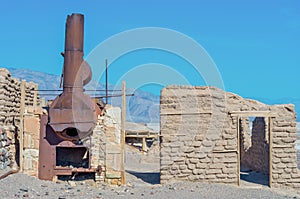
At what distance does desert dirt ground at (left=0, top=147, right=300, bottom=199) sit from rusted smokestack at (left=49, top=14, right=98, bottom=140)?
4.78ft

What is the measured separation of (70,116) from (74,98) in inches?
19.8

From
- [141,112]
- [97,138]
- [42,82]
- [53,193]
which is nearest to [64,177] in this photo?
[97,138]

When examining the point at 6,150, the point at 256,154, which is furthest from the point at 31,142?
the point at 256,154

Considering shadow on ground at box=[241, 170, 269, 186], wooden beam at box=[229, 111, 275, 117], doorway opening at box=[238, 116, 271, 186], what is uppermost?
wooden beam at box=[229, 111, 275, 117]

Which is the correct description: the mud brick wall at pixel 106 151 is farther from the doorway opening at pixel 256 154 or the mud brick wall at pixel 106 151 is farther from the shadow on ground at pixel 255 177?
the shadow on ground at pixel 255 177

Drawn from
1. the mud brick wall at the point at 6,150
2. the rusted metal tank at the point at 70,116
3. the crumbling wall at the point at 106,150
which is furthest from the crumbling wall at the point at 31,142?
the crumbling wall at the point at 106,150

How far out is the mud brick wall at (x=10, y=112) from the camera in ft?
41.0

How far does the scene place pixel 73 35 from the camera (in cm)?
1303

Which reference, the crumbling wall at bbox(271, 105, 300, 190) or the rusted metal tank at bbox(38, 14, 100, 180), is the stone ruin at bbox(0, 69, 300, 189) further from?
the rusted metal tank at bbox(38, 14, 100, 180)

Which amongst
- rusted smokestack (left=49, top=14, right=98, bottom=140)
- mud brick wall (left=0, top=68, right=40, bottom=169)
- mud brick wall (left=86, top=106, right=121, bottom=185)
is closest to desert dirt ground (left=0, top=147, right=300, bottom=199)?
mud brick wall (left=86, top=106, right=121, bottom=185)

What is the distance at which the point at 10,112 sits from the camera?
13289 mm

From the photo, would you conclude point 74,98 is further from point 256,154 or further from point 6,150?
point 256,154

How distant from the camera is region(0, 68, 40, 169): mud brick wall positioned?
12.5m

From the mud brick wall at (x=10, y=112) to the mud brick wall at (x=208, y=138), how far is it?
13.7 feet
